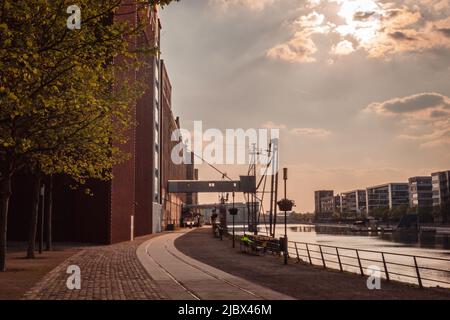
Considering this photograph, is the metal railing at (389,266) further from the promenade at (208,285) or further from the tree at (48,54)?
the tree at (48,54)

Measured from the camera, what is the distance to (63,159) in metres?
20.0

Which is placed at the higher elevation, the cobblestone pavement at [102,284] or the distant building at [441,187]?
the distant building at [441,187]

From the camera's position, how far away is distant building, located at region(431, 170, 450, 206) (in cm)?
17838

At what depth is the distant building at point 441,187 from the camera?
178 meters

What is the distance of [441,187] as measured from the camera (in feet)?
595

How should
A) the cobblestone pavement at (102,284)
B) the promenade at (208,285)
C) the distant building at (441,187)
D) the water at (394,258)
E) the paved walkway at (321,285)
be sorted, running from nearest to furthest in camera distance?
the cobblestone pavement at (102,284), the promenade at (208,285), the paved walkway at (321,285), the water at (394,258), the distant building at (441,187)

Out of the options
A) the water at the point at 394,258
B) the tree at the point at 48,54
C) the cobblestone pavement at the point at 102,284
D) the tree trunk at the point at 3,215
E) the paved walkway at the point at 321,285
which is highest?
the tree at the point at 48,54

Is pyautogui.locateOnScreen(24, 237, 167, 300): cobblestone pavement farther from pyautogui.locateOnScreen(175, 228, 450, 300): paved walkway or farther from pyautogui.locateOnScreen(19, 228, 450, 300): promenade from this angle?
pyautogui.locateOnScreen(175, 228, 450, 300): paved walkway

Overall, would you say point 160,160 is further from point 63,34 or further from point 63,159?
point 63,34

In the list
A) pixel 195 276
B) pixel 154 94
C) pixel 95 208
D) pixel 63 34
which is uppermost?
pixel 154 94

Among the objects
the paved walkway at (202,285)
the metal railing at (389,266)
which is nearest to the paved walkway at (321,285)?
the metal railing at (389,266)

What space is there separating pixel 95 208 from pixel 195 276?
23.5 meters

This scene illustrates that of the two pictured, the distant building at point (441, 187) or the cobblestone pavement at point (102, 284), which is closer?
the cobblestone pavement at point (102, 284)
